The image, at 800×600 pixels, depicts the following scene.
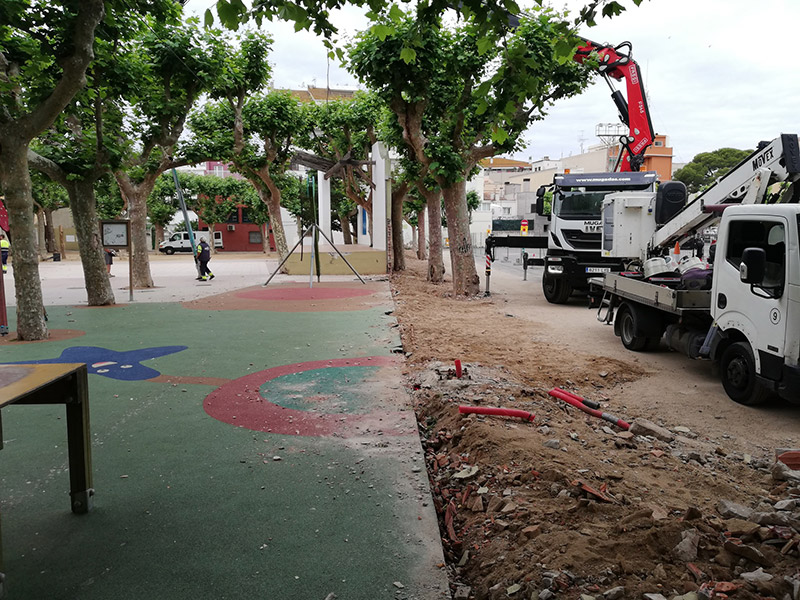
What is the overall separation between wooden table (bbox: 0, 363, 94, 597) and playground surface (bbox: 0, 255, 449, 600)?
18cm

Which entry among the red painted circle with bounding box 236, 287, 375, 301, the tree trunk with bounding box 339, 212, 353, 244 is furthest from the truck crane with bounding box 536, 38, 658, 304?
the tree trunk with bounding box 339, 212, 353, 244

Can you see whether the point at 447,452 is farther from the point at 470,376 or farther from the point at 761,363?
the point at 761,363

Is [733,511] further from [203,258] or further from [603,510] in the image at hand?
[203,258]

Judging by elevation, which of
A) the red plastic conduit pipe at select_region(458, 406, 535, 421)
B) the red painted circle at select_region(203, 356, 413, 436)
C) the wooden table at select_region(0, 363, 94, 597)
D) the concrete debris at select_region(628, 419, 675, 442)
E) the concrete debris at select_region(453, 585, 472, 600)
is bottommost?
the concrete debris at select_region(628, 419, 675, 442)

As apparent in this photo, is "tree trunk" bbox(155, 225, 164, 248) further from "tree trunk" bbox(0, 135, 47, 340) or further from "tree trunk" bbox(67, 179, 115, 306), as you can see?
"tree trunk" bbox(0, 135, 47, 340)

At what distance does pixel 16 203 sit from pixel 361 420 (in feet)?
23.7

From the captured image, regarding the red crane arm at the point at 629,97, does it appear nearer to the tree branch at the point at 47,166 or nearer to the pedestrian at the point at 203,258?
the tree branch at the point at 47,166

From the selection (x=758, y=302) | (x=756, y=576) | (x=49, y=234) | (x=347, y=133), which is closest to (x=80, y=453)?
(x=756, y=576)

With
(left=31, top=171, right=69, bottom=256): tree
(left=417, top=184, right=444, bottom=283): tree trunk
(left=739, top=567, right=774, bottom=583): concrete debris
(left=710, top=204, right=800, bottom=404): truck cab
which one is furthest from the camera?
(left=31, top=171, right=69, bottom=256): tree

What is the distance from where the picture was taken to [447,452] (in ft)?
15.0

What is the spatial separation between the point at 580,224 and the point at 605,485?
12.1 m

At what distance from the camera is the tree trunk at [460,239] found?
16069 millimetres

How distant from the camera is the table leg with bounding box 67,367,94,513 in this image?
11.2ft

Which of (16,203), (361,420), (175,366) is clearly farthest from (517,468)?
(16,203)
